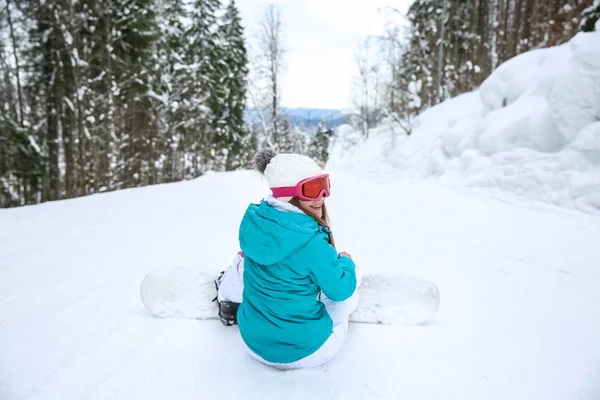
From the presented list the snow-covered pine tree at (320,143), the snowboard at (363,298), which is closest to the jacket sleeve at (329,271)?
the snowboard at (363,298)

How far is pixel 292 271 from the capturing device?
1735 mm

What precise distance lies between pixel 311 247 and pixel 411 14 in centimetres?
2263

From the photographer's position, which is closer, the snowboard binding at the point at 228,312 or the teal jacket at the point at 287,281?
the teal jacket at the point at 287,281

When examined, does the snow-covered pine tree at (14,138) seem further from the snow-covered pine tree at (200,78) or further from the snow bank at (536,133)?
the snow bank at (536,133)

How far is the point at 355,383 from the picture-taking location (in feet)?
6.26

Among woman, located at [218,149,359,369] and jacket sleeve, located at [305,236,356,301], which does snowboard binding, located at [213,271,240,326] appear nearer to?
woman, located at [218,149,359,369]

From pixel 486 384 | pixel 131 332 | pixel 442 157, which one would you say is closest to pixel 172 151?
pixel 442 157

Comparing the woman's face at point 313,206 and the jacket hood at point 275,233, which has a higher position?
the woman's face at point 313,206

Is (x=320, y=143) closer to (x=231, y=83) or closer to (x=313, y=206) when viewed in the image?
(x=231, y=83)

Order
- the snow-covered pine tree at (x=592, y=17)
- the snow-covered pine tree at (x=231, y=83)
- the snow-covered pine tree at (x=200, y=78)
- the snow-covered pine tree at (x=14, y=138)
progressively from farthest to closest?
the snow-covered pine tree at (x=231, y=83) → the snow-covered pine tree at (x=200, y=78) → the snow-covered pine tree at (x=14, y=138) → the snow-covered pine tree at (x=592, y=17)

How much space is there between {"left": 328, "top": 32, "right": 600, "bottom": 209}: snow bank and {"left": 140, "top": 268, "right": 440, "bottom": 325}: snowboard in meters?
4.12

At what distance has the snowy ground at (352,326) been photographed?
188 cm

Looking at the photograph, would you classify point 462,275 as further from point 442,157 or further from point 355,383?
point 442,157

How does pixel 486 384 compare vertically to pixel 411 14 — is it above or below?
below
